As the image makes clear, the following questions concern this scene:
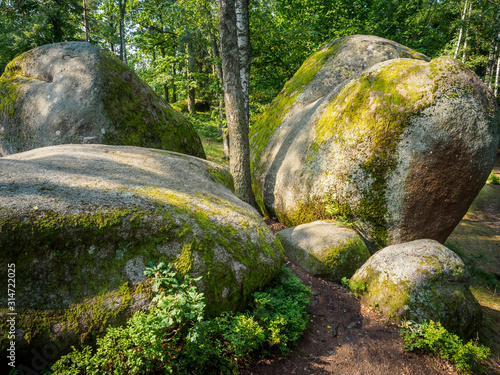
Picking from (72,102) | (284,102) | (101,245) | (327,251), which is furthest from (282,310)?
(284,102)

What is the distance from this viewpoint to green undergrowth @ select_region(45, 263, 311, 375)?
2316 millimetres

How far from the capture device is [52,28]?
13102 millimetres

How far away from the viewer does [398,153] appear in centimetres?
534

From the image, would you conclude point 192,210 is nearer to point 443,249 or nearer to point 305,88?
point 443,249

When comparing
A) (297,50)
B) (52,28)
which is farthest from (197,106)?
(297,50)

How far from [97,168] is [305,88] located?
6780 mm

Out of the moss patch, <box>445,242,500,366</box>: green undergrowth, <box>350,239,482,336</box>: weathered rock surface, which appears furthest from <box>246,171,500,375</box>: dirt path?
the moss patch

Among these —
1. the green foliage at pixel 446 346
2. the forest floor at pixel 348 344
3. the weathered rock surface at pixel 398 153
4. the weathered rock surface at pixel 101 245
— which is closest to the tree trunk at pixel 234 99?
the weathered rock surface at pixel 398 153

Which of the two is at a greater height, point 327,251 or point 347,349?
point 327,251

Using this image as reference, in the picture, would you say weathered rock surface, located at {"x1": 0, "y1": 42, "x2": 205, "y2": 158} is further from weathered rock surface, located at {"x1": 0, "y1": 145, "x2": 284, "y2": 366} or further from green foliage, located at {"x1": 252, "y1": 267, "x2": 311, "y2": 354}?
green foliage, located at {"x1": 252, "y1": 267, "x2": 311, "y2": 354}

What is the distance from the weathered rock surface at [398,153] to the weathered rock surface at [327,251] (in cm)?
71

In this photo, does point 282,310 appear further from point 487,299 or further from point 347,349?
point 487,299

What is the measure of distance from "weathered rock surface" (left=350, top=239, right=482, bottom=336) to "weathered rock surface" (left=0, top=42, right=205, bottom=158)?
5.70 meters

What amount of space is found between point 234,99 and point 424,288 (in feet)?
16.8
